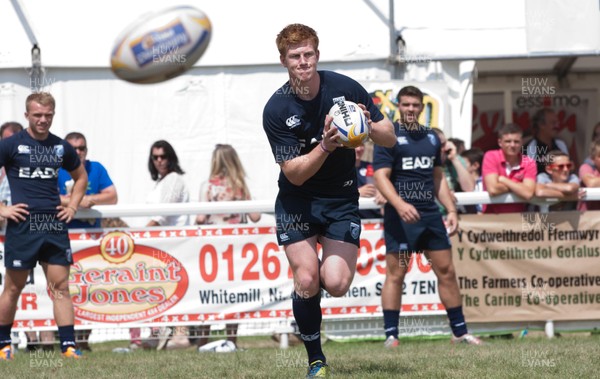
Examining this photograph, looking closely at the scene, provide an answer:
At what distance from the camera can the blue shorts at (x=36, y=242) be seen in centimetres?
887

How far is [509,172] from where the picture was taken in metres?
10.1

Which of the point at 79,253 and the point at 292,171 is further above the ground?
the point at 292,171

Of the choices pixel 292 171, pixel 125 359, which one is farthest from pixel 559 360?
pixel 125 359

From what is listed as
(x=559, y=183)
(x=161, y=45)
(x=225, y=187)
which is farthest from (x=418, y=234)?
(x=161, y=45)

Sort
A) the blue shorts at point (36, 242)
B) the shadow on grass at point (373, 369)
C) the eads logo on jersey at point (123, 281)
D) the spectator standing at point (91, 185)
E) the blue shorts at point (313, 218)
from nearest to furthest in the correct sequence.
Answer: the blue shorts at point (313, 218), the shadow on grass at point (373, 369), the blue shorts at point (36, 242), the eads logo on jersey at point (123, 281), the spectator standing at point (91, 185)

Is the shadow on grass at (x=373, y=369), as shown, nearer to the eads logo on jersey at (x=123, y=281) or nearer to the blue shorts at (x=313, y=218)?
the blue shorts at (x=313, y=218)

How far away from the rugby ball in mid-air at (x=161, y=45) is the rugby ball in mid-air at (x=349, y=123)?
6.36m

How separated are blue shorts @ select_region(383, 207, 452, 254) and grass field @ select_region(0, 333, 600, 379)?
88cm

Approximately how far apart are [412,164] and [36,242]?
337cm

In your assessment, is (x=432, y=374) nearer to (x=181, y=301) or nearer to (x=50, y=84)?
(x=181, y=301)

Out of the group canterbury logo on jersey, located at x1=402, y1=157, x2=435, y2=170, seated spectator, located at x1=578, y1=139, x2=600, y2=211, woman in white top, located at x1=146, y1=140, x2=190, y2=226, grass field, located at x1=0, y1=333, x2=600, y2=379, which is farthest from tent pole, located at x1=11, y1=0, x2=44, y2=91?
seated spectator, located at x1=578, y1=139, x2=600, y2=211

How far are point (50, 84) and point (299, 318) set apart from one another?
6.89 metres

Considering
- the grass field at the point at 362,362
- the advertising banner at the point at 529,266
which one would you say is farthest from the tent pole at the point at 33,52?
the advertising banner at the point at 529,266

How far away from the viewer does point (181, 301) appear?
32.5 ft
